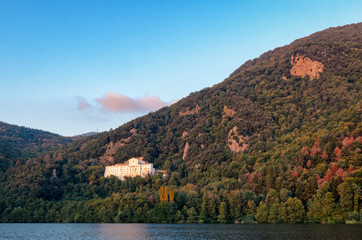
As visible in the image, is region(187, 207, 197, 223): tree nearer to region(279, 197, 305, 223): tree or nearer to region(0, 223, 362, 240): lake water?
region(279, 197, 305, 223): tree

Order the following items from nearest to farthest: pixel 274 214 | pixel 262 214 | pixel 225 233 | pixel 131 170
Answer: pixel 225 233
pixel 274 214
pixel 262 214
pixel 131 170

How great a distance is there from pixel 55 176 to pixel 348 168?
422 feet

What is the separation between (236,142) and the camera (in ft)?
600

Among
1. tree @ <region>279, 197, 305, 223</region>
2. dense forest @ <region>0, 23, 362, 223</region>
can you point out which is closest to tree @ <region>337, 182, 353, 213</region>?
dense forest @ <region>0, 23, 362, 223</region>

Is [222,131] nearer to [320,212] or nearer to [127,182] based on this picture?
[127,182]

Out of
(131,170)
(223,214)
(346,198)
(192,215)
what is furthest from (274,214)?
(131,170)

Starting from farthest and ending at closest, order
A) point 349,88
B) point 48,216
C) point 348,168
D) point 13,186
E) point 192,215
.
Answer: point 349,88
point 13,186
point 48,216
point 192,215
point 348,168

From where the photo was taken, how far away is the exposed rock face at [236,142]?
586 feet

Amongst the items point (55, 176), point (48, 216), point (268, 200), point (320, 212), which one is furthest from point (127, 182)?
point (320, 212)

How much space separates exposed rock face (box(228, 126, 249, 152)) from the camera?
17850 centimetres

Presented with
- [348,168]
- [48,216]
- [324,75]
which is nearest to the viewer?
[348,168]

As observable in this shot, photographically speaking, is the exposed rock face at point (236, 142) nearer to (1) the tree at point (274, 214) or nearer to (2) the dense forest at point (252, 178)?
(2) the dense forest at point (252, 178)

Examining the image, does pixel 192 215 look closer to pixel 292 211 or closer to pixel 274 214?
pixel 274 214

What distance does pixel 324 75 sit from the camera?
19138 cm
